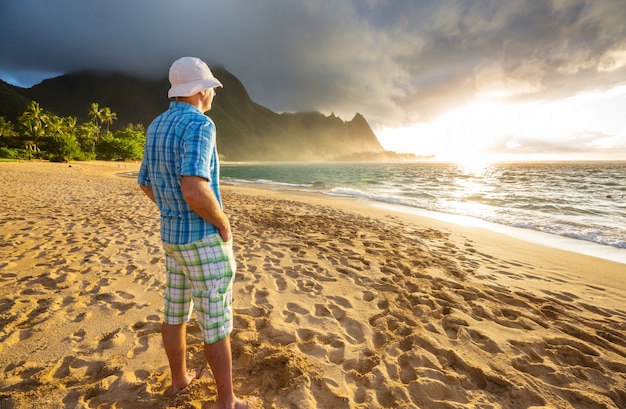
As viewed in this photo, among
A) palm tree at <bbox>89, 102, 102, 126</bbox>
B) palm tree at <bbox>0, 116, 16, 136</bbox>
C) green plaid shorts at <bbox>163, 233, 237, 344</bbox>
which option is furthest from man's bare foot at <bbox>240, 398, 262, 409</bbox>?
palm tree at <bbox>89, 102, 102, 126</bbox>

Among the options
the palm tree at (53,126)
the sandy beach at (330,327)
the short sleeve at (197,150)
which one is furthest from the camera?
the palm tree at (53,126)

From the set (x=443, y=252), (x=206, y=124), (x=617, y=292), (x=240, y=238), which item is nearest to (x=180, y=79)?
(x=206, y=124)

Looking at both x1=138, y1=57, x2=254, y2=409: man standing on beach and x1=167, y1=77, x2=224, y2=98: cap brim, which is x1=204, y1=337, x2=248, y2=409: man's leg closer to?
x1=138, y1=57, x2=254, y2=409: man standing on beach

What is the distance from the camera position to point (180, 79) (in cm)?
180

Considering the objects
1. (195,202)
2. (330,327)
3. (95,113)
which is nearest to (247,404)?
(330,327)

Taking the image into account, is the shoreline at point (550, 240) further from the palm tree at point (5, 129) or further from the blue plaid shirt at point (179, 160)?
the palm tree at point (5, 129)

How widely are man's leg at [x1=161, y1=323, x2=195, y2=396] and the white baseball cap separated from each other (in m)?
1.70

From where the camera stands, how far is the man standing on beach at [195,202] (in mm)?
1637

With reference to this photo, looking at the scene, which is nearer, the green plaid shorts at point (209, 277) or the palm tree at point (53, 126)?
the green plaid shorts at point (209, 277)

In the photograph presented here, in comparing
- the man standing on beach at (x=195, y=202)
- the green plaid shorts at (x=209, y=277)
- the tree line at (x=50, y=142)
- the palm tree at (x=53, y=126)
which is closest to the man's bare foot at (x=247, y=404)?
the man standing on beach at (x=195, y=202)

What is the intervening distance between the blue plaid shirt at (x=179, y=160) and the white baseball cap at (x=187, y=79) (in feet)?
0.27

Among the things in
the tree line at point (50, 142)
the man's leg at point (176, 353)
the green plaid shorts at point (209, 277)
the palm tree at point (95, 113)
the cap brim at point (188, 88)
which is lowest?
the man's leg at point (176, 353)

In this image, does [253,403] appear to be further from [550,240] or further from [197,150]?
[550,240]

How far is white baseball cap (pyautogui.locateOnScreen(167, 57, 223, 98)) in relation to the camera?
5.86ft
